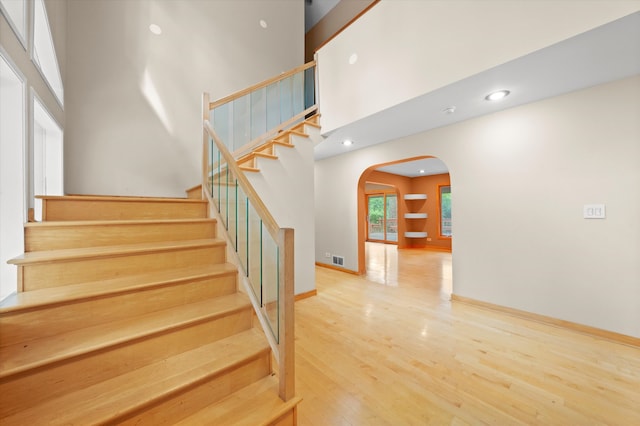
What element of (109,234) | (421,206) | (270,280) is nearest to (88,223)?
(109,234)

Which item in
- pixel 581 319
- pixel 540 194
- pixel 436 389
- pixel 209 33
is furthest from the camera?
pixel 209 33

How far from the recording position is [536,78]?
2299mm

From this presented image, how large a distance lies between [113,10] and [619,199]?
6255mm

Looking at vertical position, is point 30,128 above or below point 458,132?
below

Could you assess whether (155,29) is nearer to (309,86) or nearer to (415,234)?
(309,86)

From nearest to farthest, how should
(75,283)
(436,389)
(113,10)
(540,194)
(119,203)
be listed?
(75,283) → (436,389) → (119,203) → (540,194) → (113,10)

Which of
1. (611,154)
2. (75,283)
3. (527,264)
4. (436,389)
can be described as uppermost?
(611,154)

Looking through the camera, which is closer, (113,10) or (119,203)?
(119,203)

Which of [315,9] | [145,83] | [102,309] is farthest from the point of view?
[315,9]

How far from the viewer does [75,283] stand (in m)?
1.55

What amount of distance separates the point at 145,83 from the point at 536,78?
15.5 ft

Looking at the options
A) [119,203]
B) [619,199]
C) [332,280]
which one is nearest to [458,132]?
[619,199]

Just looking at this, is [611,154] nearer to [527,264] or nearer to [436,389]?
[527,264]

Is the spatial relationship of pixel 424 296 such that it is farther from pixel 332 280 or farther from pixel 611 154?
pixel 611 154
